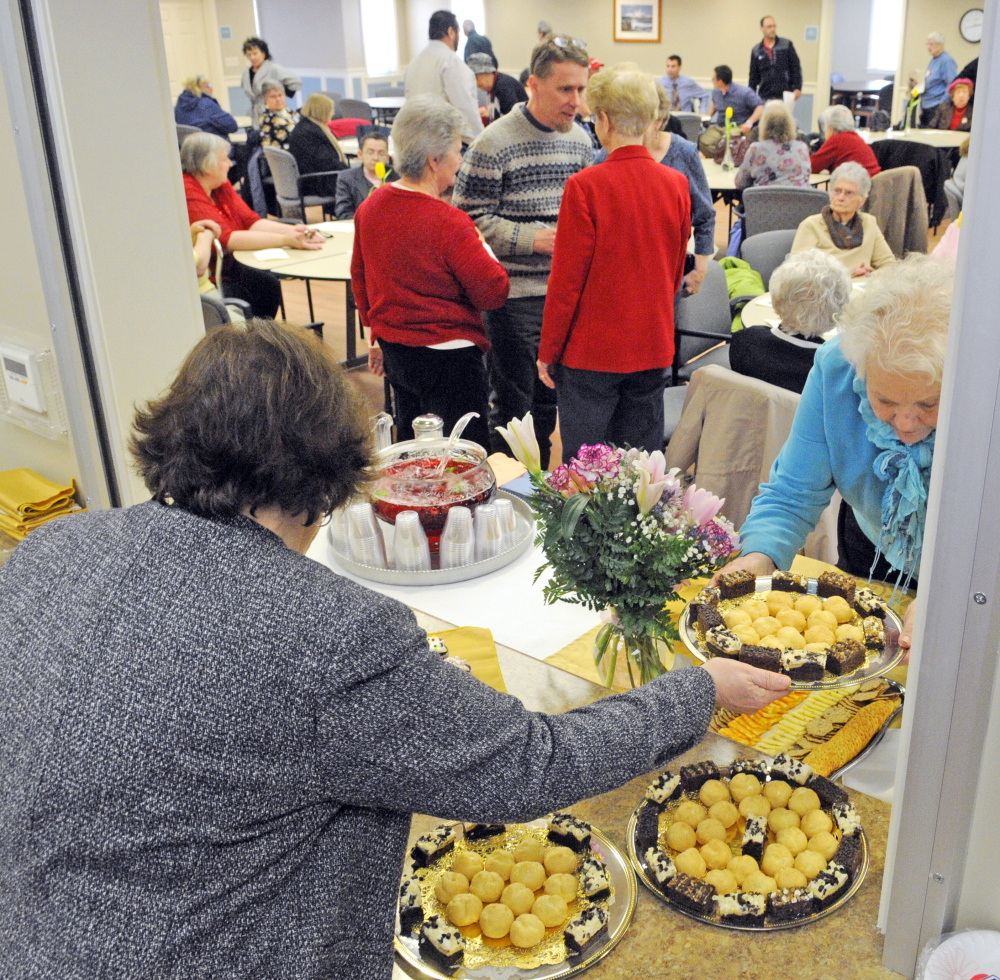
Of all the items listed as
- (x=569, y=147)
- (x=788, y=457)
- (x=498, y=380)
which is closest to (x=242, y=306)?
(x=498, y=380)

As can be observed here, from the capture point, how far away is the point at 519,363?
3.64 meters

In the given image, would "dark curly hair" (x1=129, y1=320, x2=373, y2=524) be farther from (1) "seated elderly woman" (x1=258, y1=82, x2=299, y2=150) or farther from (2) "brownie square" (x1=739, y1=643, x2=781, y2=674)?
(1) "seated elderly woman" (x1=258, y1=82, x2=299, y2=150)

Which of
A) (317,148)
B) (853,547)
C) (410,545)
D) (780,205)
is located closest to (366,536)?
(410,545)

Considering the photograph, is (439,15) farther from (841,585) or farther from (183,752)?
(183,752)

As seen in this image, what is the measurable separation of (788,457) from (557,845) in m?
0.91

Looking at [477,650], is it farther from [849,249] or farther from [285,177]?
[285,177]

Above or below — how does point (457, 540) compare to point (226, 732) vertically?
below

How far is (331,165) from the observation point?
7379 mm

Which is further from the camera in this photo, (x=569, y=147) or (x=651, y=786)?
(x=569, y=147)

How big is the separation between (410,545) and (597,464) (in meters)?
0.52

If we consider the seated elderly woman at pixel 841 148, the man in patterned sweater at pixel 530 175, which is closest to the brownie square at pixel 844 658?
the man in patterned sweater at pixel 530 175

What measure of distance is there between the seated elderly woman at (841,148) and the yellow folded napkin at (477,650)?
551 centimetres

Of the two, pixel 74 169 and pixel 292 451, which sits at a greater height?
pixel 74 169

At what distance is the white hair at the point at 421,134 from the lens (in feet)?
9.70
